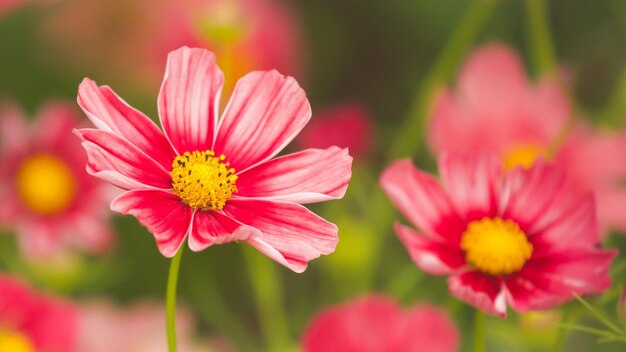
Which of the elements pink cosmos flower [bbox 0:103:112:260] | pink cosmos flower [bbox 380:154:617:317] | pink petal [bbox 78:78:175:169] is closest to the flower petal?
pink cosmos flower [bbox 380:154:617:317]

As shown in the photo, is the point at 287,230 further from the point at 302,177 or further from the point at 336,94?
the point at 336,94

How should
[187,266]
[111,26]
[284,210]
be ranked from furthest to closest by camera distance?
[111,26] → [187,266] → [284,210]

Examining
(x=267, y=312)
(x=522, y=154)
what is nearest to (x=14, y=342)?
(x=267, y=312)

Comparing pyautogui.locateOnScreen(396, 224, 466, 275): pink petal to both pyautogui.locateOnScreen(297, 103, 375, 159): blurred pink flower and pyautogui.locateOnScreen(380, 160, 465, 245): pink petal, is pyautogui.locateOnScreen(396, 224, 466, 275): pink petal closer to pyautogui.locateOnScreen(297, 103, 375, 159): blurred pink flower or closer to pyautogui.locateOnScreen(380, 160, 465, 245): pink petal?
pyautogui.locateOnScreen(380, 160, 465, 245): pink petal

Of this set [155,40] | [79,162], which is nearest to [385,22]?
[155,40]

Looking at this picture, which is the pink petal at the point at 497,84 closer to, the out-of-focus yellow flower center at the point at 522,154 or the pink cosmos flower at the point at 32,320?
the out-of-focus yellow flower center at the point at 522,154

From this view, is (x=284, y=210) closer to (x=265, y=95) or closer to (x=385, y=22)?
(x=265, y=95)

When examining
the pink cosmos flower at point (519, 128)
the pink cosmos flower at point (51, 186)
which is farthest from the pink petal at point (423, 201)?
the pink cosmos flower at point (51, 186)

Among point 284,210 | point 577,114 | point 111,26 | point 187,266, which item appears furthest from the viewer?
point 111,26
